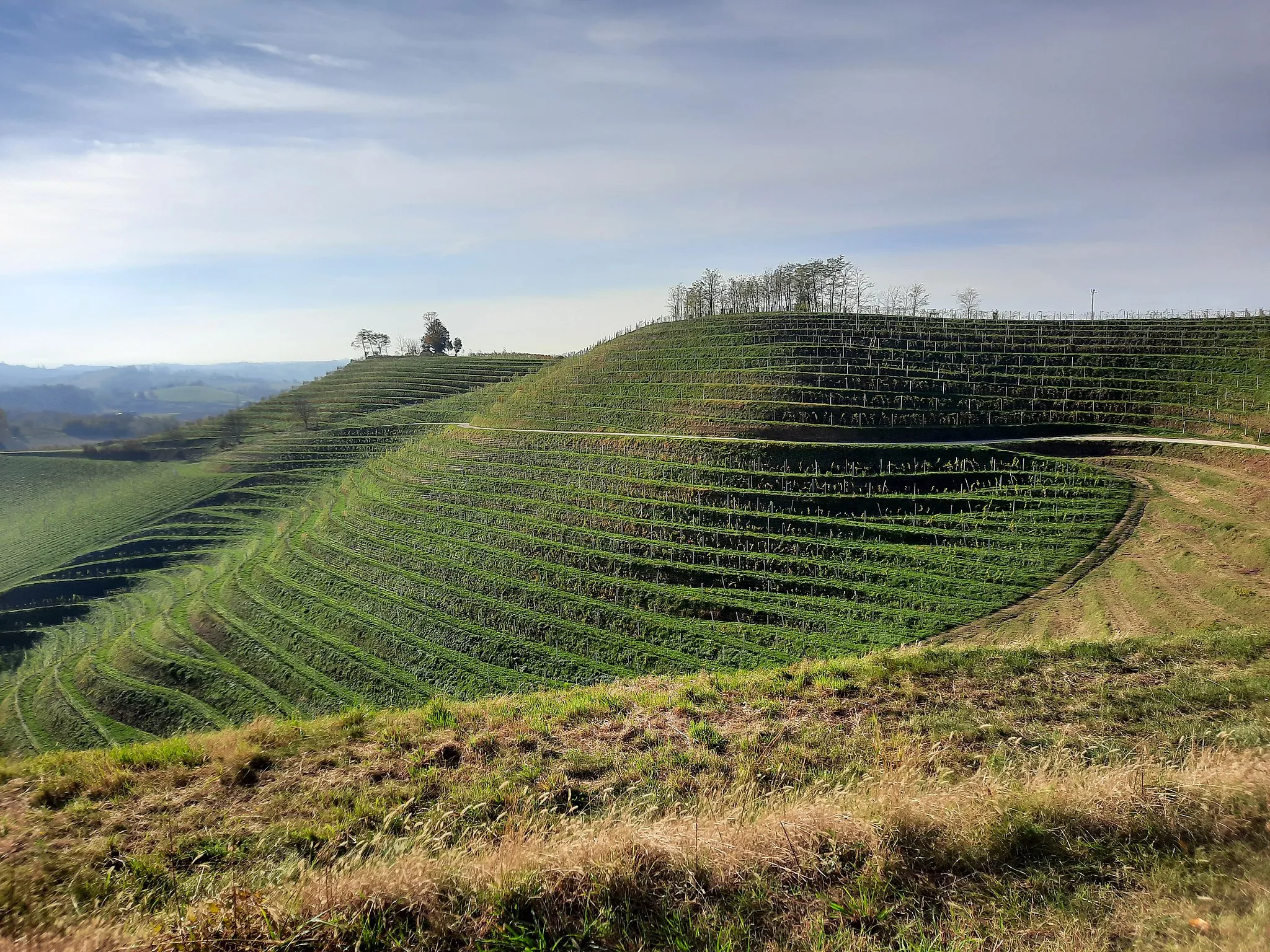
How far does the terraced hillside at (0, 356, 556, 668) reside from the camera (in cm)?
4691

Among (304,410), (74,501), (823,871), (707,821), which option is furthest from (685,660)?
(74,501)

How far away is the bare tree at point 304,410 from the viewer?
3044 inches

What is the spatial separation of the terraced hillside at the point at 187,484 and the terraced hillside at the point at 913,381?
20.3m

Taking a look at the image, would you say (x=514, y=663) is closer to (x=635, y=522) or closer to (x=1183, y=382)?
(x=635, y=522)

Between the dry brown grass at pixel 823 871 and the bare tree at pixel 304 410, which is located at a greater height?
the bare tree at pixel 304 410

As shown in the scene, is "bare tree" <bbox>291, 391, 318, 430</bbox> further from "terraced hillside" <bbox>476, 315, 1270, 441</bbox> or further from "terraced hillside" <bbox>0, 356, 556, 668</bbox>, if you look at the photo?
"terraced hillside" <bbox>476, 315, 1270, 441</bbox>

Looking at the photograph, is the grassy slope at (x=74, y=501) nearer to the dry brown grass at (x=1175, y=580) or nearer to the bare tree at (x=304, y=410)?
the bare tree at (x=304, y=410)

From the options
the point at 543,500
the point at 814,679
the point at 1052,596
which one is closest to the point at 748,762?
the point at 814,679

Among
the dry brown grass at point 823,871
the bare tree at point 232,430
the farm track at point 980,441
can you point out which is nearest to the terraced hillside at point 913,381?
the farm track at point 980,441

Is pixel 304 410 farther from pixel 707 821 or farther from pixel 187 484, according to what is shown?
pixel 707 821

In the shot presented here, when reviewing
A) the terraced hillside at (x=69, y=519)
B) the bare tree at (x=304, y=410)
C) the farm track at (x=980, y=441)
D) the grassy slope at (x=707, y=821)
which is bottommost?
the terraced hillside at (x=69, y=519)

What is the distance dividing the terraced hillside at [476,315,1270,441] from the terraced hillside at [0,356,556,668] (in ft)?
66.7

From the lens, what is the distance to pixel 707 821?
4.39 metres

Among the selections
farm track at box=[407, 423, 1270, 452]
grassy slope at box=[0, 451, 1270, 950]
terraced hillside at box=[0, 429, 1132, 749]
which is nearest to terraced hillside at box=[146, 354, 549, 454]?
terraced hillside at box=[0, 429, 1132, 749]
